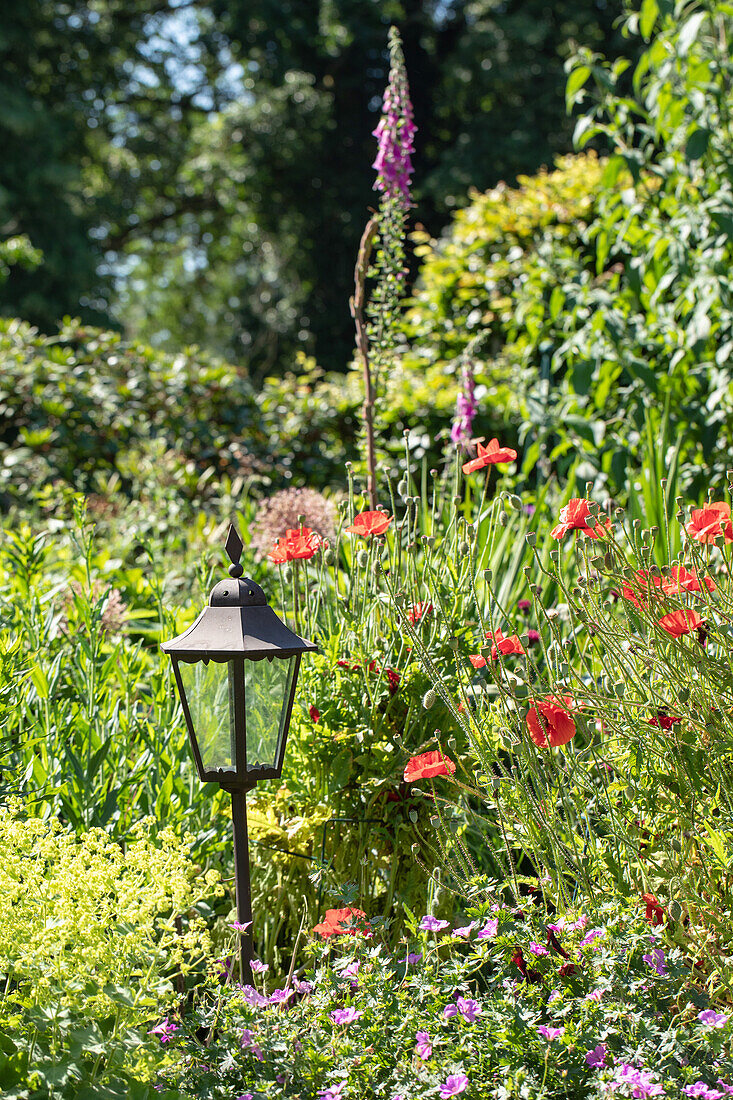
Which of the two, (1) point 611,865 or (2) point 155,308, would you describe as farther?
(2) point 155,308

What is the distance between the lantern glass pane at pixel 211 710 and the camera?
1.60 meters

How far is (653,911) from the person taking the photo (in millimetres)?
1500

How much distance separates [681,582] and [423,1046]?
2.93ft

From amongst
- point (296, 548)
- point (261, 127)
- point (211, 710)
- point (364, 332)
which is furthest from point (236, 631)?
point (261, 127)

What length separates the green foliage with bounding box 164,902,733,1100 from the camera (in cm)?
122

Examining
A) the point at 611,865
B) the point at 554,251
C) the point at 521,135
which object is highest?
the point at 521,135

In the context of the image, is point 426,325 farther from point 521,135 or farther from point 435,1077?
point 521,135

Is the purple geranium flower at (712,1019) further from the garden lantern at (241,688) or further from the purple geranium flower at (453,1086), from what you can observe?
the garden lantern at (241,688)

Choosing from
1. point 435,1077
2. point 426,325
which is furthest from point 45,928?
point 426,325

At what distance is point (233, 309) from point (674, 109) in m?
Answer: 14.2

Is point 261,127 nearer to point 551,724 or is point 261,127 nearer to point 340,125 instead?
point 340,125

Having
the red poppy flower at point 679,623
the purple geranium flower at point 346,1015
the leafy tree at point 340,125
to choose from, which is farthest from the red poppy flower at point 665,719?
the leafy tree at point 340,125

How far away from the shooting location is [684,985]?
4.39 feet

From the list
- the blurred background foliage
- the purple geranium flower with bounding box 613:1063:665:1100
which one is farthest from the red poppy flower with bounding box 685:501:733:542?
the blurred background foliage
